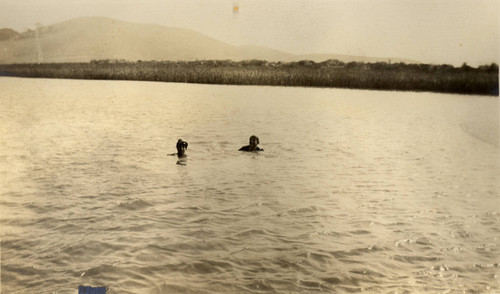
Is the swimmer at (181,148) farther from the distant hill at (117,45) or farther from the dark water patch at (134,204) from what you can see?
the distant hill at (117,45)

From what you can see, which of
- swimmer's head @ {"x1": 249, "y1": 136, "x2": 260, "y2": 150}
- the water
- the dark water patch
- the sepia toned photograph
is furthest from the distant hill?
the dark water patch

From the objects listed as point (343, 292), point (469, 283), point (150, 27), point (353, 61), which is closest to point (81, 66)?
point (150, 27)

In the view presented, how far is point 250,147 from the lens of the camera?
208 inches

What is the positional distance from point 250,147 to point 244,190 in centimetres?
62

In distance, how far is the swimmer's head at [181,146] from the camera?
491 cm

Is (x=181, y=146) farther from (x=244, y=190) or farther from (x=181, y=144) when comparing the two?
(x=244, y=190)

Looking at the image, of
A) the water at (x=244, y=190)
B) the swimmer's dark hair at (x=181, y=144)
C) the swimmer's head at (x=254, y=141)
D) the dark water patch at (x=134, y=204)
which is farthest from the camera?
the swimmer's head at (x=254, y=141)

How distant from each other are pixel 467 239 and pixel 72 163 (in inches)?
145

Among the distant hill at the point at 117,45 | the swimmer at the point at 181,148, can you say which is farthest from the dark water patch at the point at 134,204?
the distant hill at the point at 117,45

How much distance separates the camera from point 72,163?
4895 millimetres

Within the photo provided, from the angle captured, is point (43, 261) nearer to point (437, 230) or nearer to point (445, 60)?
point (437, 230)

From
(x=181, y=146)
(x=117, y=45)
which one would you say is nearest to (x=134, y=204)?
(x=181, y=146)

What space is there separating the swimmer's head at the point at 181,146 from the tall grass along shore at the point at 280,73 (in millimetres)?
785

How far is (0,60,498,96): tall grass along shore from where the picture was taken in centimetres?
485
